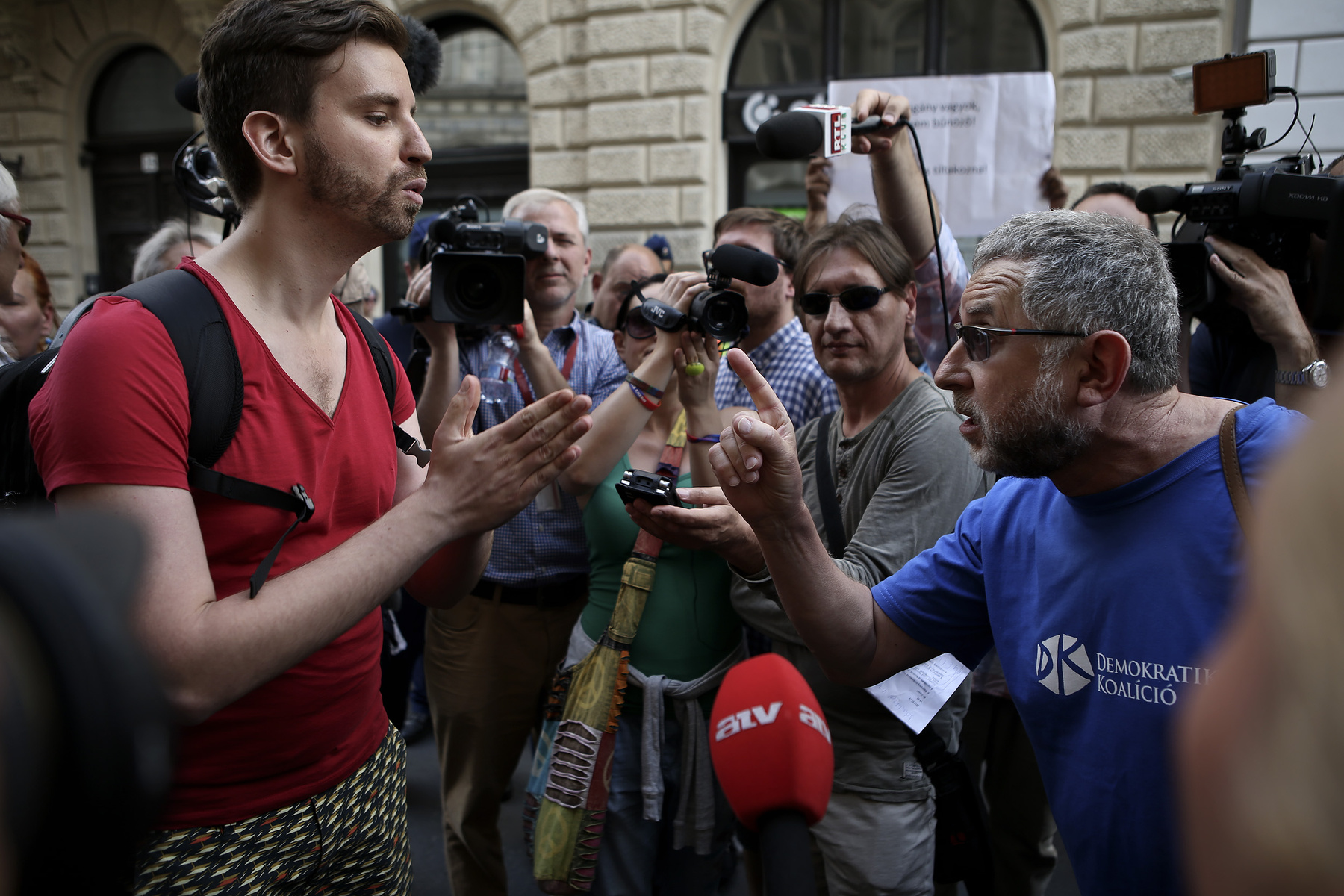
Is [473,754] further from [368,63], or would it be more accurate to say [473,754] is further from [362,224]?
[368,63]

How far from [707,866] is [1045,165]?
406cm

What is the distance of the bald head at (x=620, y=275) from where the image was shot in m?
4.42

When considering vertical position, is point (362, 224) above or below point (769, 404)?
above

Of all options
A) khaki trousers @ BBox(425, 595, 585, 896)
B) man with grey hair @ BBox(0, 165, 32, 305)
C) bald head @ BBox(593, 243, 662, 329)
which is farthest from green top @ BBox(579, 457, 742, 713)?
bald head @ BBox(593, 243, 662, 329)

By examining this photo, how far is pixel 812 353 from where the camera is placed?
3158 mm

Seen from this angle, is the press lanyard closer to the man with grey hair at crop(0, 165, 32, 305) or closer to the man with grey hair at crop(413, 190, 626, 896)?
the man with grey hair at crop(413, 190, 626, 896)

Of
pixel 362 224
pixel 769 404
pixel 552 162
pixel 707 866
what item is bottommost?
pixel 707 866

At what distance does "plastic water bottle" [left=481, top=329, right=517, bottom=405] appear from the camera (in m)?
2.90

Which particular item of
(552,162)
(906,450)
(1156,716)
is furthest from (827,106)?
(552,162)

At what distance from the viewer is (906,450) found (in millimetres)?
2229

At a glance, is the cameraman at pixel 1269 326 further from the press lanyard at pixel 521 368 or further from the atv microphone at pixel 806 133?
the press lanyard at pixel 521 368

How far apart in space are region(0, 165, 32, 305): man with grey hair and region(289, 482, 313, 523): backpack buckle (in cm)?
150

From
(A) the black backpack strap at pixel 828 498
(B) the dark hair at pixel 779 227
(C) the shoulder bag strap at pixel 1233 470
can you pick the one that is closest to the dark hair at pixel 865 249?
(A) the black backpack strap at pixel 828 498

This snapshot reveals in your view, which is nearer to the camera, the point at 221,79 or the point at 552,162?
the point at 221,79
